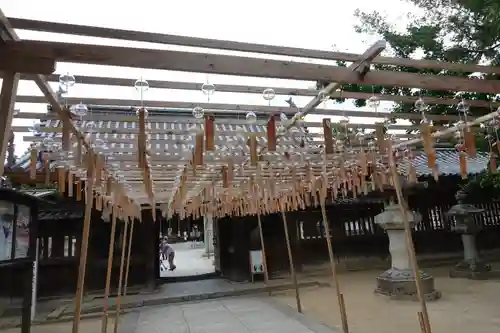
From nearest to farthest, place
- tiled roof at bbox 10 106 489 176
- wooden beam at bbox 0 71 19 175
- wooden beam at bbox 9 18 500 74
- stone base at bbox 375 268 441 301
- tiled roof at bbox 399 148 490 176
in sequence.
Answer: wooden beam at bbox 0 71 19 175 → wooden beam at bbox 9 18 500 74 → tiled roof at bbox 10 106 489 176 → stone base at bbox 375 268 441 301 → tiled roof at bbox 399 148 490 176

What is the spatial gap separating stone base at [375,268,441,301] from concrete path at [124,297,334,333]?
2496 millimetres

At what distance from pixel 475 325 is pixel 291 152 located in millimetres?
4520

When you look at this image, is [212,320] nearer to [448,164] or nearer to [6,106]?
[6,106]

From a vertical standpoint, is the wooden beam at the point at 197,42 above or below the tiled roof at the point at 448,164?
below

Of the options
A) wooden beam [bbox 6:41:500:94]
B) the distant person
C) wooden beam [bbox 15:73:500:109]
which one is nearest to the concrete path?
wooden beam [bbox 15:73:500:109]

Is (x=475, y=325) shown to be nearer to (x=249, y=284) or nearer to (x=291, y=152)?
(x=291, y=152)

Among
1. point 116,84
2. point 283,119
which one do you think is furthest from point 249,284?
point 116,84

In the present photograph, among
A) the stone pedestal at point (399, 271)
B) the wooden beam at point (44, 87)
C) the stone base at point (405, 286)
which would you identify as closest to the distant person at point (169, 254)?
the stone pedestal at point (399, 271)

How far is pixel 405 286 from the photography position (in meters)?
7.73

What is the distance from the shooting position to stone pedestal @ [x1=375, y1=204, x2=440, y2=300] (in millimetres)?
7680

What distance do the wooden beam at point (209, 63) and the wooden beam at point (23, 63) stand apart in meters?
0.03

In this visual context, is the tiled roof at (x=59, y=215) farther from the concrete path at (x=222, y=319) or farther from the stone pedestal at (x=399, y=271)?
the stone pedestal at (x=399, y=271)

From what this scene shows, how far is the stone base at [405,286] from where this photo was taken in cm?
762

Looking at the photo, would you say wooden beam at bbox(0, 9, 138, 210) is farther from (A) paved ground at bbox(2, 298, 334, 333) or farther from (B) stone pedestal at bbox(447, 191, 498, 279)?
(B) stone pedestal at bbox(447, 191, 498, 279)
